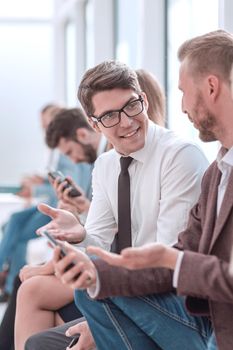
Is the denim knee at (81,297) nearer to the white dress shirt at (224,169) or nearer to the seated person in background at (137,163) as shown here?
the seated person in background at (137,163)

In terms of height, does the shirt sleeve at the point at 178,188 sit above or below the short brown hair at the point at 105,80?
below

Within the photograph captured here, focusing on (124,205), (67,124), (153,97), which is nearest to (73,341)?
(124,205)

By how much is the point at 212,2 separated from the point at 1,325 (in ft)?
5.76

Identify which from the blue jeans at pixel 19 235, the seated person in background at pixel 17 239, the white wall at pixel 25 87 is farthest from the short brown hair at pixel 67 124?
the white wall at pixel 25 87

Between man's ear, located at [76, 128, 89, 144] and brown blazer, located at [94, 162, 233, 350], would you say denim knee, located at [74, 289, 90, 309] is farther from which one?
man's ear, located at [76, 128, 89, 144]

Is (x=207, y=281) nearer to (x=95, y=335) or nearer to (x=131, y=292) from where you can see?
(x=131, y=292)

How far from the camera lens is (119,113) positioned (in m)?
2.51

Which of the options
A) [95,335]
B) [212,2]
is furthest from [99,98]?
[212,2]

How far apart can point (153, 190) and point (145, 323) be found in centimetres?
48

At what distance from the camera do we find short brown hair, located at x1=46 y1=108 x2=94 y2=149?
169 inches

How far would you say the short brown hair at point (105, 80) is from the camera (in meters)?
2.52

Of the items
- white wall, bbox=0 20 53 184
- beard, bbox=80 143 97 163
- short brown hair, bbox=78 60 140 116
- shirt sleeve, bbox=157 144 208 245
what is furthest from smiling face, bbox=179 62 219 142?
white wall, bbox=0 20 53 184

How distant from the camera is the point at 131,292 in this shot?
83.8 inches

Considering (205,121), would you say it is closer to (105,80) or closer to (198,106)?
(198,106)
